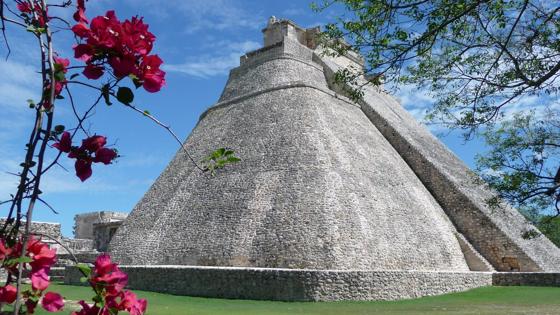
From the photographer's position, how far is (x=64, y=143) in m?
1.49

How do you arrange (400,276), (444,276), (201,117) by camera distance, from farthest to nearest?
(201,117) < (444,276) < (400,276)

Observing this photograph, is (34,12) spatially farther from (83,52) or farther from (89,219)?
(89,219)

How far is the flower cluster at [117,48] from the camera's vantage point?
1431mm

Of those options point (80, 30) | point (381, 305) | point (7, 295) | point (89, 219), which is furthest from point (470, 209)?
point (89, 219)

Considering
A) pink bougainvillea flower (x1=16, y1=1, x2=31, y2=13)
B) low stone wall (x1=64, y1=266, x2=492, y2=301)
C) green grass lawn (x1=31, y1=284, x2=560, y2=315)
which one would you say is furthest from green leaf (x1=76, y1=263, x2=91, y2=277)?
low stone wall (x1=64, y1=266, x2=492, y2=301)

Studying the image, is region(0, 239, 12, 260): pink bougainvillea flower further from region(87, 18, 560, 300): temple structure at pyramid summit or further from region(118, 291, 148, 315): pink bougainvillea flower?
region(87, 18, 560, 300): temple structure at pyramid summit

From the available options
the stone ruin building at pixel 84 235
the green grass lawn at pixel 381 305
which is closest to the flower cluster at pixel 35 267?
the green grass lawn at pixel 381 305

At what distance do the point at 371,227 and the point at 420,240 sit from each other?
7.31 ft

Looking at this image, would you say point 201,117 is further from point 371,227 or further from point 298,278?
point 298,278

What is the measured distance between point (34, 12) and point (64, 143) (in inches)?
17.5

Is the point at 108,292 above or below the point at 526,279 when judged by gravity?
below

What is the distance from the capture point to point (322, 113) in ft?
70.6

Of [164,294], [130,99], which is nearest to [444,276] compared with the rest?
[164,294]

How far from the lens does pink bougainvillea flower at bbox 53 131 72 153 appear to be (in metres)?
1.48
